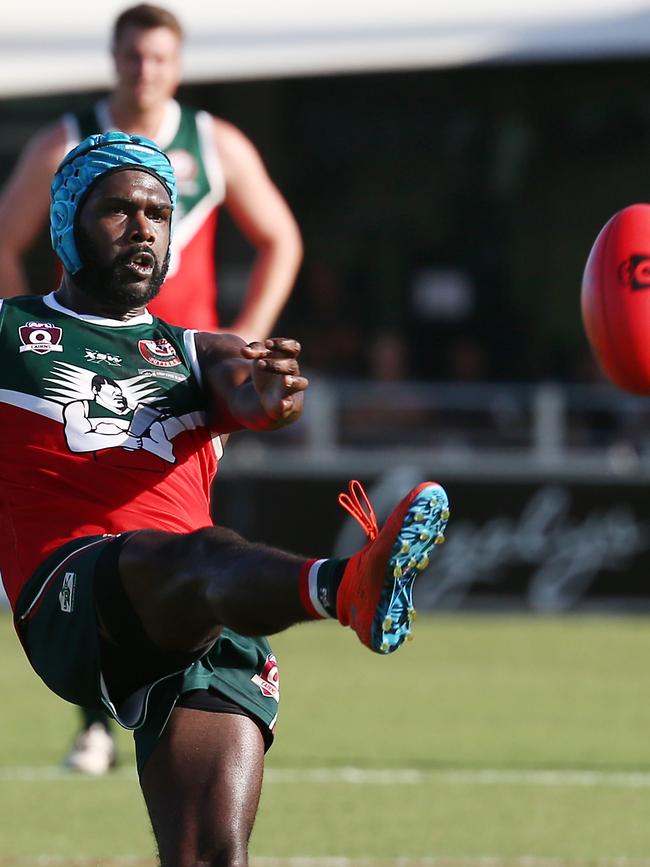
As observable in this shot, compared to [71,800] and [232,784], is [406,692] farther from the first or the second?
[232,784]

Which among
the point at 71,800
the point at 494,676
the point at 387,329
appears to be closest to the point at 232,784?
the point at 71,800

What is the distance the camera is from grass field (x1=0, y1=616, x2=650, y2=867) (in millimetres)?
5797

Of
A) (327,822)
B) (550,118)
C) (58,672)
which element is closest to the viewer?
(58,672)

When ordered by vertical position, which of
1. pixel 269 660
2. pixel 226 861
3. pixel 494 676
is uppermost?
pixel 269 660

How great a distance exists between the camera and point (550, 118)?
17.8 metres

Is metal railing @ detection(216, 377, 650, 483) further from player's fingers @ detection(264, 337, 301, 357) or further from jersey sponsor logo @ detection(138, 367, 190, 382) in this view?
player's fingers @ detection(264, 337, 301, 357)

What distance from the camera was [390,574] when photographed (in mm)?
3461

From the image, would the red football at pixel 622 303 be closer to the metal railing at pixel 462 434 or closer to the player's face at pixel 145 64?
the player's face at pixel 145 64

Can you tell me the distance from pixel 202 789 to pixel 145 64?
3.24 m

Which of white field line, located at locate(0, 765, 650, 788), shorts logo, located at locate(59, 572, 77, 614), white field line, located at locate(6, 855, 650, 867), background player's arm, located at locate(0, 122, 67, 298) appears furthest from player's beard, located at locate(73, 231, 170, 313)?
white field line, located at locate(0, 765, 650, 788)

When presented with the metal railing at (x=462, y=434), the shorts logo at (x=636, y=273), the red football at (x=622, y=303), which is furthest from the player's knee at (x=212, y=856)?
the metal railing at (x=462, y=434)

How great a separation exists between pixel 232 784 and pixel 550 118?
14448 mm

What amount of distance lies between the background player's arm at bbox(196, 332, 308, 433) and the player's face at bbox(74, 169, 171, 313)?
0.26 meters

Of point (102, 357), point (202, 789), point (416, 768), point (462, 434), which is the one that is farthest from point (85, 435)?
point (462, 434)
